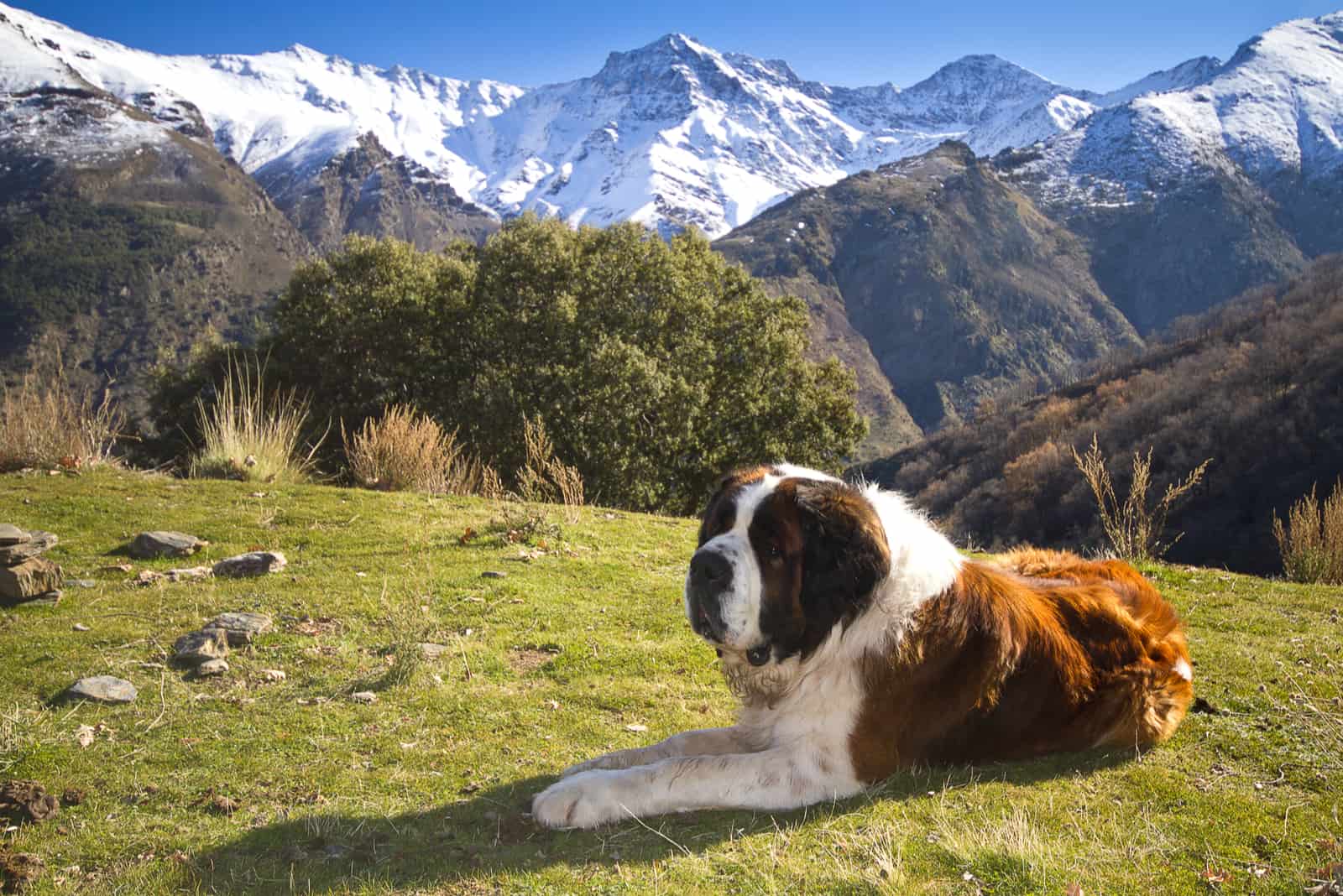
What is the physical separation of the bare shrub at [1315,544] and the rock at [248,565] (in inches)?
374

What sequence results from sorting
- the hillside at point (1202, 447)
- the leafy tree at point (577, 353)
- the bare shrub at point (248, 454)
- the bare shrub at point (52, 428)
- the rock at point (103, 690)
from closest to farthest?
the rock at point (103, 690) < the bare shrub at point (52, 428) < the bare shrub at point (248, 454) < the leafy tree at point (577, 353) < the hillside at point (1202, 447)

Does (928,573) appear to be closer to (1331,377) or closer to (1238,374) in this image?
(1331,377)

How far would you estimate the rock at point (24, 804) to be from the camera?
12.1 ft

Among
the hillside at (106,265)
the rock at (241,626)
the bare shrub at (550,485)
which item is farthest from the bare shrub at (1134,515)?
the hillside at (106,265)

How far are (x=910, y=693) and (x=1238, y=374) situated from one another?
242 feet

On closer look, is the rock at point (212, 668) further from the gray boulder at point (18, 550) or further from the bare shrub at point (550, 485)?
the bare shrub at point (550, 485)

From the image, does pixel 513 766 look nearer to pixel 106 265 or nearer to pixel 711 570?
pixel 711 570

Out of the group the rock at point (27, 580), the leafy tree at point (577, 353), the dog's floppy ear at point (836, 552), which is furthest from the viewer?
the leafy tree at point (577, 353)

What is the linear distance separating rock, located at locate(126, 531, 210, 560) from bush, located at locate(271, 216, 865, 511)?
10.7m

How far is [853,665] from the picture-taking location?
3.92 m

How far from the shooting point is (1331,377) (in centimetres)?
5841

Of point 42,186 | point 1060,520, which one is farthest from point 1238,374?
point 42,186

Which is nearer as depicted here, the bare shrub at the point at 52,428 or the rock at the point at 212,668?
the rock at the point at 212,668

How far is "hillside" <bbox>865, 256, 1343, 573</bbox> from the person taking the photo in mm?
51625
